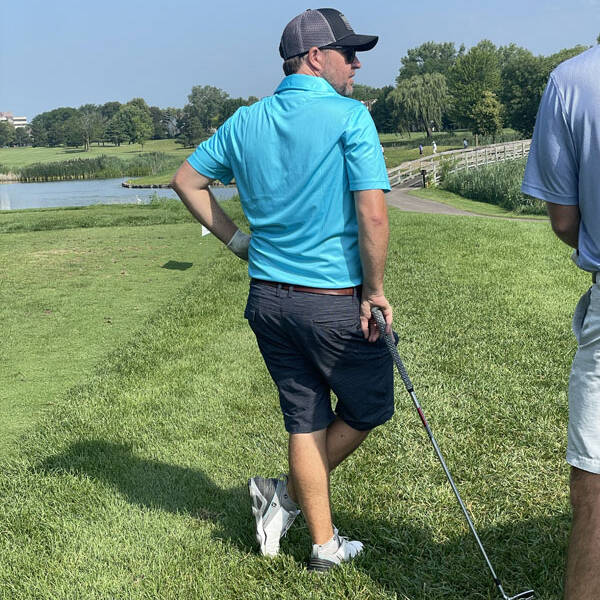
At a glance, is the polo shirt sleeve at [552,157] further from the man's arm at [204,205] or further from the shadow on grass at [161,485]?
the shadow on grass at [161,485]

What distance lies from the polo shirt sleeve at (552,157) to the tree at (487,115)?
8338 centimetres

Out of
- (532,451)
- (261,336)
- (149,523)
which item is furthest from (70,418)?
(532,451)

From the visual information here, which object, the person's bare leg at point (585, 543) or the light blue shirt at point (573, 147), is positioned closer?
the light blue shirt at point (573, 147)

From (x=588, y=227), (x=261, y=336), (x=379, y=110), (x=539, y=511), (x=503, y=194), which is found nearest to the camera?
(x=588, y=227)

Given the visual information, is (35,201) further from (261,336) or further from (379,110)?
(379,110)

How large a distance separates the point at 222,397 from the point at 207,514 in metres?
1.70

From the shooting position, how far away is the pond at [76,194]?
4193cm

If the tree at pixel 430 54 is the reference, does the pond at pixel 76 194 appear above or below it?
below

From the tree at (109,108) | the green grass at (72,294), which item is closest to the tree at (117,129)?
the tree at (109,108)

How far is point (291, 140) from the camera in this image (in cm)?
265

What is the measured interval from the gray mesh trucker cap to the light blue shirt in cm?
93

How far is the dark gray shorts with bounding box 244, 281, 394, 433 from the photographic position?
276cm

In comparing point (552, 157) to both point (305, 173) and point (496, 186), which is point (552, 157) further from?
point (496, 186)

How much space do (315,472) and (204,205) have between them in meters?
1.21
